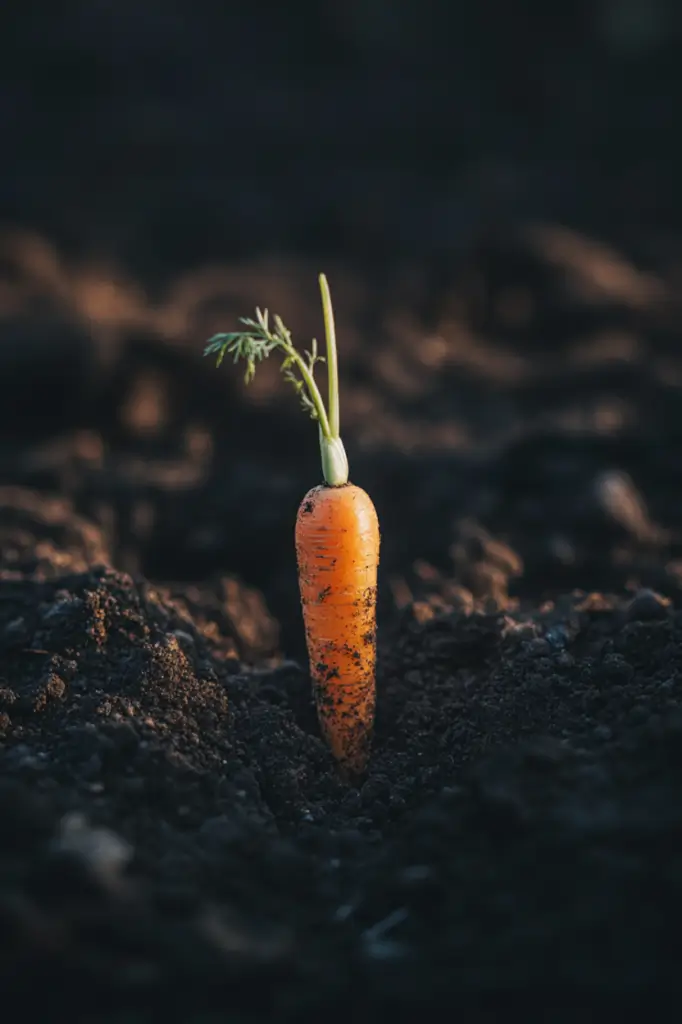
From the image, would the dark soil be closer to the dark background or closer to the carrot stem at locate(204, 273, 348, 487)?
the carrot stem at locate(204, 273, 348, 487)

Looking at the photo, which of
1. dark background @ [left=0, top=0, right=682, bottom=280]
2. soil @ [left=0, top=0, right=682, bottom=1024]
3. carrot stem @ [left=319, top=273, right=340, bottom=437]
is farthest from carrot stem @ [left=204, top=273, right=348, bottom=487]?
dark background @ [left=0, top=0, right=682, bottom=280]

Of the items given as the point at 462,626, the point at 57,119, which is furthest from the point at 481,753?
the point at 57,119

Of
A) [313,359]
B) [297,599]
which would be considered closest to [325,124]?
[297,599]

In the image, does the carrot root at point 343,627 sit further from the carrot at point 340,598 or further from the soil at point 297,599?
the soil at point 297,599

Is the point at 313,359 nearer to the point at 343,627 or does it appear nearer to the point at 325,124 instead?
the point at 343,627

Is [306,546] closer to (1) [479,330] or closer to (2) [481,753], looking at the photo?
(2) [481,753]

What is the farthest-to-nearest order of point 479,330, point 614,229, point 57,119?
point 57,119 → point 614,229 → point 479,330
